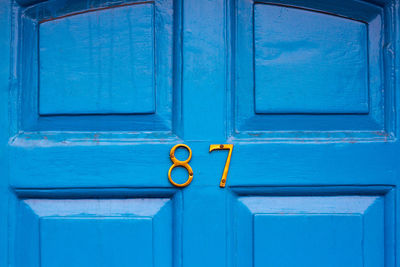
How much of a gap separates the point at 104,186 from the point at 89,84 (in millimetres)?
263

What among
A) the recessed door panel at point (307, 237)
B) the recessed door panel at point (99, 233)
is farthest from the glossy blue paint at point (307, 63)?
the recessed door panel at point (99, 233)

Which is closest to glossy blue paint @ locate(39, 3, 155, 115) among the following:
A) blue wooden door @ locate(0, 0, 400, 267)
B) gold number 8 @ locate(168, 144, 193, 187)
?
blue wooden door @ locate(0, 0, 400, 267)

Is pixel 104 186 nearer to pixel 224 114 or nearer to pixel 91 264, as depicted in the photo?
pixel 91 264

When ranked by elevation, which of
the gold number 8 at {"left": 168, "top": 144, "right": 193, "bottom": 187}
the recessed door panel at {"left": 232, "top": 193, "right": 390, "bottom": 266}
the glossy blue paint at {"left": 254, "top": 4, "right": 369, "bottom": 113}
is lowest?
the recessed door panel at {"left": 232, "top": 193, "right": 390, "bottom": 266}

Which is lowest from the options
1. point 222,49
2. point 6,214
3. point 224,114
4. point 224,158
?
point 6,214

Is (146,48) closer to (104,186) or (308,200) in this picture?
(104,186)

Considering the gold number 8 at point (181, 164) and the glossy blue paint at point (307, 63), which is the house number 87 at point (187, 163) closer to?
the gold number 8 at point (181, 164)

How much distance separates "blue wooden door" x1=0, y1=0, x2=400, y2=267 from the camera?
839 millimetres

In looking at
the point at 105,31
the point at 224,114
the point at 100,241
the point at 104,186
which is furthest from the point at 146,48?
the point at 100,241

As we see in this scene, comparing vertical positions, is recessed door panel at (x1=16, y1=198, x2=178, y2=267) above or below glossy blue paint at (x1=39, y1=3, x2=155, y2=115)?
below

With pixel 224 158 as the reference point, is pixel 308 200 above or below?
below

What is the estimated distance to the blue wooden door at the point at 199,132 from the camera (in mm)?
839

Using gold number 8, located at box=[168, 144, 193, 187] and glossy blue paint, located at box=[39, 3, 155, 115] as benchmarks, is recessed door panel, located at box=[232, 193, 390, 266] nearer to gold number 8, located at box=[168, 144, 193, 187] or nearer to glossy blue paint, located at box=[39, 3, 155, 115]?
gold number 8, located at box=[168, 144, 193, 187]

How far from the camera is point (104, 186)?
0.84 meters
